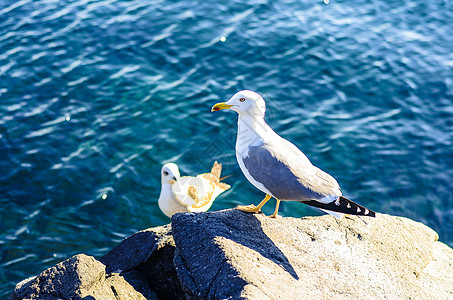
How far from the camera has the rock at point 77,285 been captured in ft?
16.1

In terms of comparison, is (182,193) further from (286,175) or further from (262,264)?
(262,264)

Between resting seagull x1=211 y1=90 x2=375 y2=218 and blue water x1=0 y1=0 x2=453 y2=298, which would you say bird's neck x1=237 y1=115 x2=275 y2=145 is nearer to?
resting seagull x1=211 y1=90 x2=375 y2=218

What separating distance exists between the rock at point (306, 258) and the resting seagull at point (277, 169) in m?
0.50

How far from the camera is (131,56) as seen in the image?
1209 cm

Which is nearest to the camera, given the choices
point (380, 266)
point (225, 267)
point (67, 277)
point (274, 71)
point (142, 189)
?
point (225, 267)

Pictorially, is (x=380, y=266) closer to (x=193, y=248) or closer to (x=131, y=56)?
(x=193, y=248)

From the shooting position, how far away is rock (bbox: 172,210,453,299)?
4656 millimetres

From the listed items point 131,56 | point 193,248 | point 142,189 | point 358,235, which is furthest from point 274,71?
point 193,248

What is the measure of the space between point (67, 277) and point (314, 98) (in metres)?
7.42

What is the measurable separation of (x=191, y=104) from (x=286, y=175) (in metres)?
5.70

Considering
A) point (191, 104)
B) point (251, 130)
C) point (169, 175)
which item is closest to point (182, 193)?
point (169, 175)

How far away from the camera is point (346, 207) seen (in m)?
5.13

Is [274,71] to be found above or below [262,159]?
below

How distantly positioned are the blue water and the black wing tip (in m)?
3.57
